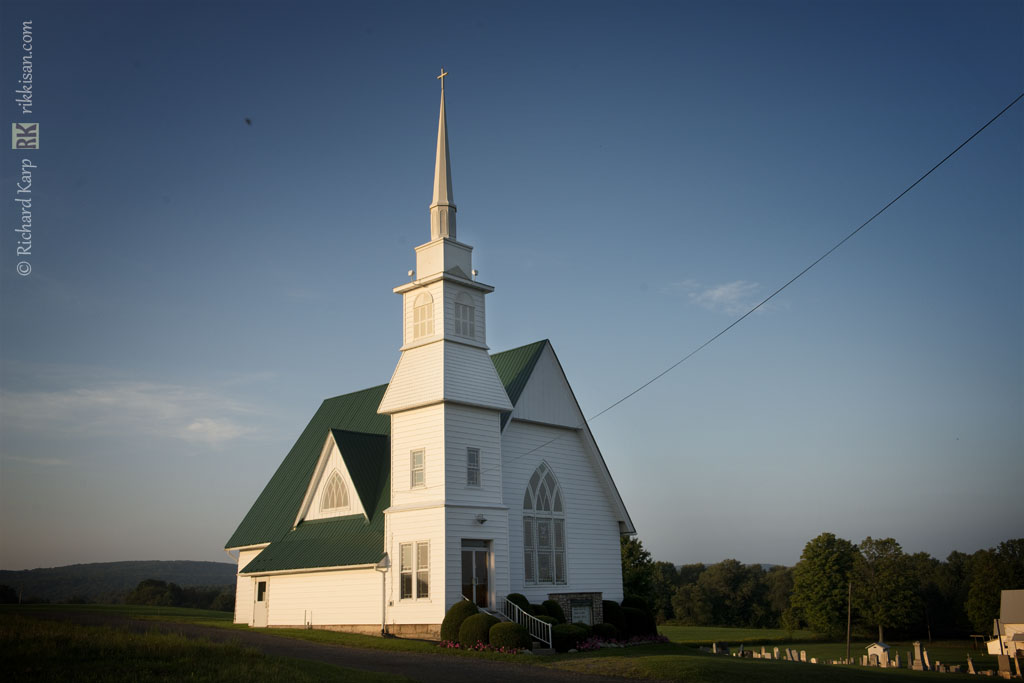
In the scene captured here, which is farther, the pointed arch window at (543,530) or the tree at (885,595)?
the tree at (885,595)

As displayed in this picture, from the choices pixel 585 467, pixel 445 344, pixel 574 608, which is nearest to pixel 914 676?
pixel 574 608

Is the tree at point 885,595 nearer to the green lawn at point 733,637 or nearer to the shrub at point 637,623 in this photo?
the green lawn at point 733,637

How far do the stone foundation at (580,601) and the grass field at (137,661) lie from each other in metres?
12.6

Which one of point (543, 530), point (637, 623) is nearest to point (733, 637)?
point (637, 623)

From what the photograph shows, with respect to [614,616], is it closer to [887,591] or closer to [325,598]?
[325,598]

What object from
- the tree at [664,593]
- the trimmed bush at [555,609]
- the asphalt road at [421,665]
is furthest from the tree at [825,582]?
the asphalt road at [421,665]

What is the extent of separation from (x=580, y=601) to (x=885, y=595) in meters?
60.8

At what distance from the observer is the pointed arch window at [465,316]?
2791cm

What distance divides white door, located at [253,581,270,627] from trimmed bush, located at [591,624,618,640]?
41.7 ft

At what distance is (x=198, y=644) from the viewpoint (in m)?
17.9

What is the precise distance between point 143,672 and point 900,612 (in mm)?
78823

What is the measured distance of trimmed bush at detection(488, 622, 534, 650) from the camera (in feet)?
73.5

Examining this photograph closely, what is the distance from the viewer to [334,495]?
31.2 m

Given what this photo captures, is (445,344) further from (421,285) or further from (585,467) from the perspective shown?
(585,467)
